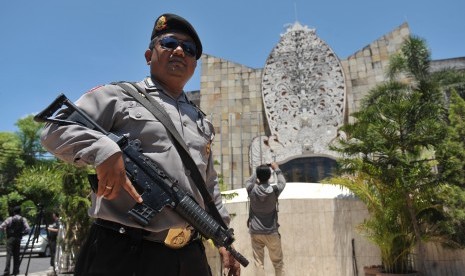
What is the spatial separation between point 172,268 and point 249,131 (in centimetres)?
1010

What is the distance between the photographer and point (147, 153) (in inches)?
55.1

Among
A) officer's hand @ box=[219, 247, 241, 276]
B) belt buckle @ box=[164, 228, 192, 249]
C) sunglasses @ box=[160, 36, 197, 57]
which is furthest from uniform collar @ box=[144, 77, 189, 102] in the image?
officer's hand @ box=[219, 247, 241, 276]

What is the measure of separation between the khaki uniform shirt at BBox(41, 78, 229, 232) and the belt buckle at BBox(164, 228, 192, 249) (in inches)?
1.1

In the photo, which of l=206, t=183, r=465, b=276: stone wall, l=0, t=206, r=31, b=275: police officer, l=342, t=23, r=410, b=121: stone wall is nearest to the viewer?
l=206, t=183, r=465, b=276: stone wall

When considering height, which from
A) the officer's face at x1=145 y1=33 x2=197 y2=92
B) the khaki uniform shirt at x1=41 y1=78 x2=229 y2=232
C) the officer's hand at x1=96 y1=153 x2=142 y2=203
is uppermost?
the officer's face at x1=145 y1=33 x2=197 y2=92

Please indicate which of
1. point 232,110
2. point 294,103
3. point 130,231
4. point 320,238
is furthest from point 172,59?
point 232,110

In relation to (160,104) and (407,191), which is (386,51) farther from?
(160,104)

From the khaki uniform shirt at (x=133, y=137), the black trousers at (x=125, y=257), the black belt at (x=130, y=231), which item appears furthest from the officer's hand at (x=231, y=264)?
the black belt at (x=130, y=231)

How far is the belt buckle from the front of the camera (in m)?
1.34

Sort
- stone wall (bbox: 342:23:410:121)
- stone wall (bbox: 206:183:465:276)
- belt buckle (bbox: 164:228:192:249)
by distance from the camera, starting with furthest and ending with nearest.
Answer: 1. stone wall (bbox: 342:23:410:121)
2. stone wall (bbox: 206:183:465:276)
3. belt buckle (bbox: 164:228:192:249)

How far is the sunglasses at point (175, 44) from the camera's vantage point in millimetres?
1622

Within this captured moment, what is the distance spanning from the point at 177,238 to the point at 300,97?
10220 mm

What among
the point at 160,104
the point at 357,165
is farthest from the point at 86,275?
the point at 357,165

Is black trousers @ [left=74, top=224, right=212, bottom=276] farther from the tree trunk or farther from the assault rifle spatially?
the tree trunk
